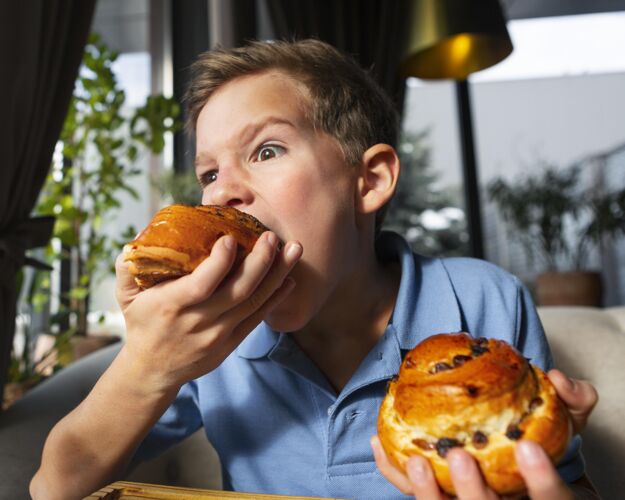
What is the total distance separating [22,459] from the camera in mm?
1001

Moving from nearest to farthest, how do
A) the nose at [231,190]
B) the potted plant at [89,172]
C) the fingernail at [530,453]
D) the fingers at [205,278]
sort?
1. the fingernail at [530,453]
2. the fingers at [205,278]
3. the nose at [231,190]
4. the potted plant at [89,172]

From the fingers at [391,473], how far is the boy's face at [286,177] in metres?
0.34

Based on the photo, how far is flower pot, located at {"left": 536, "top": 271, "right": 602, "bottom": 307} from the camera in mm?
3844

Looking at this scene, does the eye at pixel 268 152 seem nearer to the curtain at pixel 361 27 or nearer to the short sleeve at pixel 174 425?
the short sleeve at pixel 174 425

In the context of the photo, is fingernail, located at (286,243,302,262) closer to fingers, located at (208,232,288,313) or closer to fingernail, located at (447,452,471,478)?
fingers, located at (208,232,288,313)

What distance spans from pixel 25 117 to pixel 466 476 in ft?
3.99

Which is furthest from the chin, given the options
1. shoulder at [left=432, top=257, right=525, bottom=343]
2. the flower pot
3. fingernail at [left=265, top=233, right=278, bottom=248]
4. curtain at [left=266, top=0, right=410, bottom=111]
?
the flower pot

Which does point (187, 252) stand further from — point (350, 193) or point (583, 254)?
point (583, 254)

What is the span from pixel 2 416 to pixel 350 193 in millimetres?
846

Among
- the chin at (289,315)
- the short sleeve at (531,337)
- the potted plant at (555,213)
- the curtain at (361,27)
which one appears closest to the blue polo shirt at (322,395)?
the short sleeve at (531,337)

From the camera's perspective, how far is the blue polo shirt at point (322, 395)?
99 cm

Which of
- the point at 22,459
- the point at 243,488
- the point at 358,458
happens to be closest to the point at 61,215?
the point at 22,459

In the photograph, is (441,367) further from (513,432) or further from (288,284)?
(288,284)

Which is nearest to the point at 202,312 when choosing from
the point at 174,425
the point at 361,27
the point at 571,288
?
the point at 174,425
